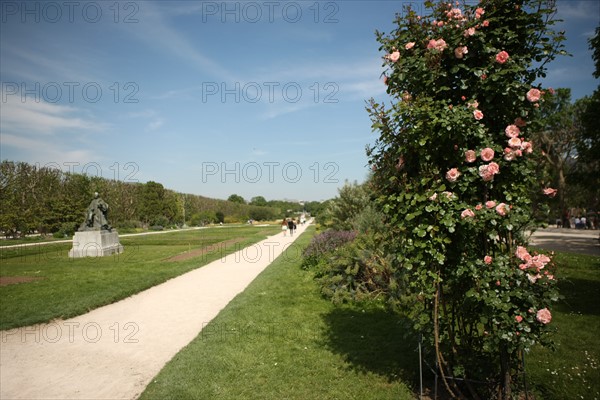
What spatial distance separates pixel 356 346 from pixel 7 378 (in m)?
4.93

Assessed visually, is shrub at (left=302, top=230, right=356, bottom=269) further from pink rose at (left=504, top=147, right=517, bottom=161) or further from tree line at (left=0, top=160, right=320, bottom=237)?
tree line at (left=0, top=160, right=320, bottom=237)

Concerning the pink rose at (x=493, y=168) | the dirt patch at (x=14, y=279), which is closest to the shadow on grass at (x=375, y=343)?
the pink rose at (x=493, y=168)

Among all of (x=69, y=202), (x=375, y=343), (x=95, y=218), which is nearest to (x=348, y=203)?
(x=375, y=343)

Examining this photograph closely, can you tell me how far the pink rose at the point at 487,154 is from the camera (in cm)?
273

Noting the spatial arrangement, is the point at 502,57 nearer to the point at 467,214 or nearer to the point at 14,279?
the point at 467,214

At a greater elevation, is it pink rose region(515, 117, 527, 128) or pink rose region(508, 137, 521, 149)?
pink rose region(515, 117, 527, 128)

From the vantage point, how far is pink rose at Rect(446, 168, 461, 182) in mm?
2837

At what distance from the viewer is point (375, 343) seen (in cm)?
507

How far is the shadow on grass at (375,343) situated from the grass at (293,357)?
0.5 inches

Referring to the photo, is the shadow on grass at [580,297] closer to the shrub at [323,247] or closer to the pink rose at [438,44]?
the pink rose at [438,44]

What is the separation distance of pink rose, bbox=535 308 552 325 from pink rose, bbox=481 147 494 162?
4.28 ft

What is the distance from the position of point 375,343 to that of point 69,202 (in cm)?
3515

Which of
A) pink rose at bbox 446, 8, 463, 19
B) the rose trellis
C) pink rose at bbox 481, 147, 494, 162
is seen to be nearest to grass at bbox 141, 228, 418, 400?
the rose trellis

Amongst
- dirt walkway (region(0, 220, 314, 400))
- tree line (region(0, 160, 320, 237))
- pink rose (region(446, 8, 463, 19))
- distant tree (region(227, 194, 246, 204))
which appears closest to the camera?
pink rose (region(446, 8, 463, 19))
